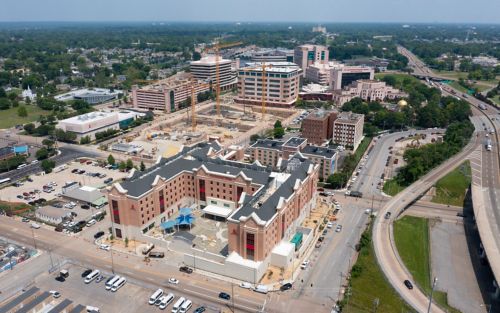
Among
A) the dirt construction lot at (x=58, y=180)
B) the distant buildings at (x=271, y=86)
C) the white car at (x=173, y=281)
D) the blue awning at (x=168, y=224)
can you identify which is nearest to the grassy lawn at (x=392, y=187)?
the blue awning at (x=168, y=224)

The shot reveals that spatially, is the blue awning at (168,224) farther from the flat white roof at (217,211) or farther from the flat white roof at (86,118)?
the flat white roof at (86,118)

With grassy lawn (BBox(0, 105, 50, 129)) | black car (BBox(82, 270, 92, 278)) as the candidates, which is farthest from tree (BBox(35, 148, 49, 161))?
black car (BBox(82, 270, 92, 278))

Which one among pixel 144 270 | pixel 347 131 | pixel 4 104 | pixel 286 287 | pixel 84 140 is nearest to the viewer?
pixel 286 287

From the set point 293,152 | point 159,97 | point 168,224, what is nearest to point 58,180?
point 168,224

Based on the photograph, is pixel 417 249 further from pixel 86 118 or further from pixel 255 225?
pixel 86 118

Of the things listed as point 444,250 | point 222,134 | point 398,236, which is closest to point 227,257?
point 398,236

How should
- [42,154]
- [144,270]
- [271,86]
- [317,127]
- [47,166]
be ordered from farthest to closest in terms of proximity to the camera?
[271,86] < [317,127] < [42,154] < [47,166] < [144,270]

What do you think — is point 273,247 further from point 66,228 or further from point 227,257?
point 66,228
